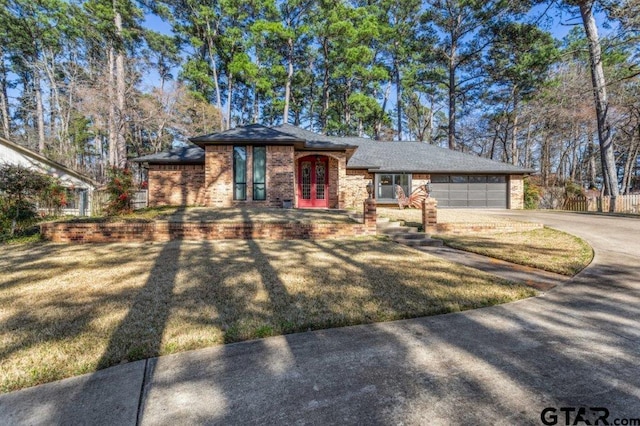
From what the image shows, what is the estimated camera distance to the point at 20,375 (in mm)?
1975

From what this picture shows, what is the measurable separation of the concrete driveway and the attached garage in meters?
16.5

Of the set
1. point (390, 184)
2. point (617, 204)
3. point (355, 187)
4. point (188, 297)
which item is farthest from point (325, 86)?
point (188, 297)

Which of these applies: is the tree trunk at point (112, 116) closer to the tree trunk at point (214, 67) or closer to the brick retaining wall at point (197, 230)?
the tree trunk at point (214, 67)

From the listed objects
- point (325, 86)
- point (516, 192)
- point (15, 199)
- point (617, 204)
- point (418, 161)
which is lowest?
point (617, 204)

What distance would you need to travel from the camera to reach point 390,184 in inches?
686

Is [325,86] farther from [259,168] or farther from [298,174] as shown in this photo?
[259,168]

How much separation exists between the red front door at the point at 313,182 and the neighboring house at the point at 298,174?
0.05 meters

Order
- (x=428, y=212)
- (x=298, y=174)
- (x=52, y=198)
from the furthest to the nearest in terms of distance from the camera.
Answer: (x=298, y=174) → (x=52, y=198) → (x=428, y=212)

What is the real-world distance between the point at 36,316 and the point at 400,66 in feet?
96.0

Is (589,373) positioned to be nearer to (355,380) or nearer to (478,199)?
(355,380)

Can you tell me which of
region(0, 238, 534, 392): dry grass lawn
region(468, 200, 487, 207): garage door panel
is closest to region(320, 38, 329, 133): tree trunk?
region(468, 200, 487, 207): garage door panel

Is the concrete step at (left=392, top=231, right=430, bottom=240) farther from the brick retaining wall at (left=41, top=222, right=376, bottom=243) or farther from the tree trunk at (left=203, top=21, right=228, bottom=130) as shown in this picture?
the tree trunk at (left=203, top=21, right=228, bottom=130)

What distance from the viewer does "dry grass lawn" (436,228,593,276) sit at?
4895 mm

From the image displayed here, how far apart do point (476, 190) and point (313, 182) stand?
1104 centimetres
